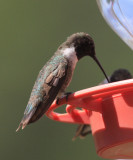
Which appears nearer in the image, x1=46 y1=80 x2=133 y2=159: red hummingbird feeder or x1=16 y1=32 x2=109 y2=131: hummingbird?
x1=46 y1=80 x2=133 y2=159: red hummingbird feeder

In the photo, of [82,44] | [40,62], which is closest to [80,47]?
[82,44]

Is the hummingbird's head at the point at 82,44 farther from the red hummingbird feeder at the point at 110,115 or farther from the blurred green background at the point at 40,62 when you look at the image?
the blurred green background at the point at 40,62

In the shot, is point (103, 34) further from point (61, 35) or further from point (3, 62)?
point (3, 62)

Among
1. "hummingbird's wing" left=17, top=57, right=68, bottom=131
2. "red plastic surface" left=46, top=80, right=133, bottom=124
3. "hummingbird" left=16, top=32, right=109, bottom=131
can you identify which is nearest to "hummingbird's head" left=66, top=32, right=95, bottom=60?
"hummingbird" left=16, top=32, right=109, bottom=131

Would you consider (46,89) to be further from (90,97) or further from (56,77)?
(90,97)

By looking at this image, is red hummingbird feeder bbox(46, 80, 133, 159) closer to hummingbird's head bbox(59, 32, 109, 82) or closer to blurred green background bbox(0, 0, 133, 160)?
hummingbird's head bbox(59, 32, 109, 82)
